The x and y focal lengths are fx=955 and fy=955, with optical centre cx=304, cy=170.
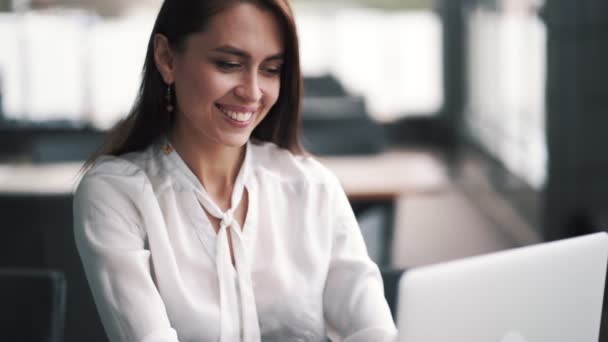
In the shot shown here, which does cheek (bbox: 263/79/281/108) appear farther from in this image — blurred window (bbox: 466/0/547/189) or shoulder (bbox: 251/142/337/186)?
blurred window (bbox: 466/0/547/189)

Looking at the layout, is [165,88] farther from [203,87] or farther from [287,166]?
[287,166]

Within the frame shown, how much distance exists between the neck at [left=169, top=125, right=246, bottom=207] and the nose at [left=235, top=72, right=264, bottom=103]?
0.18 m

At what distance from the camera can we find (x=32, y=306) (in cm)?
190

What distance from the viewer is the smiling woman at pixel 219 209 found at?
66.8 inches

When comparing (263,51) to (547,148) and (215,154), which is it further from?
(547,148)

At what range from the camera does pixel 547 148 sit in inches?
185

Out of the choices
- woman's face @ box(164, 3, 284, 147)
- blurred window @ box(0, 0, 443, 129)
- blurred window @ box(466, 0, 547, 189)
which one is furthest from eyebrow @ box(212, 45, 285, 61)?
blurred window @ box(0, 0, 443, 129)

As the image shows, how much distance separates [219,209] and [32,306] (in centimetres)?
43

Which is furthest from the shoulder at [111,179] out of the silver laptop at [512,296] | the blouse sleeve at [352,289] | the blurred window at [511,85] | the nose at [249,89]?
the blurred window at [511,85]

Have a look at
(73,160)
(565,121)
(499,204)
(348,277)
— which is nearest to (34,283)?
(348,277)

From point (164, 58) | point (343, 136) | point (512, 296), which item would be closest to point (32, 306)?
point (164, 58)

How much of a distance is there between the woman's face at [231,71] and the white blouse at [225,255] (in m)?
0.14

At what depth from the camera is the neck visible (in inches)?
73.8

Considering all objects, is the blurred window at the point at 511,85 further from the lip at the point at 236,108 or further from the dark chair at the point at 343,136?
the lip at the point at 236,108
